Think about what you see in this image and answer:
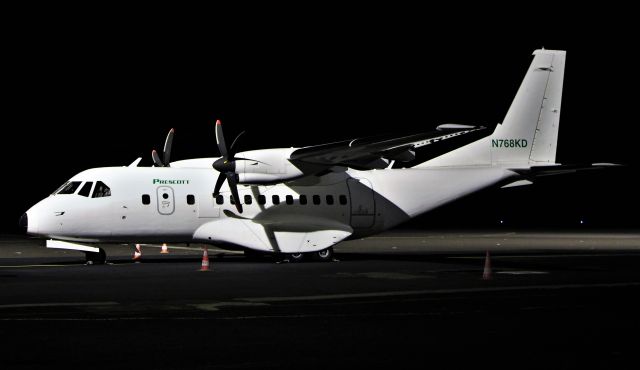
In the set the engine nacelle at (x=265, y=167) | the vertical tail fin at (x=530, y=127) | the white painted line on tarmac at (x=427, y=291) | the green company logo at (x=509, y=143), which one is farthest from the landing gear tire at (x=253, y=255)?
the white painted line on tarmac at (x=427, y=291)

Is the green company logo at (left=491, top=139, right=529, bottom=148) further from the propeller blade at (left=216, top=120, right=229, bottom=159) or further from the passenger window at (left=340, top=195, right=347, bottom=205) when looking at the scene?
the propeller blade at (left=216, top=120, right=229, bottom=159)

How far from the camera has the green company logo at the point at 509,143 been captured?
3344cm

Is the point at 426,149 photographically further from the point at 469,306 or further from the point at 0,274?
the point at 469,306

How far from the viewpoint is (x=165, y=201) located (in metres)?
29.3

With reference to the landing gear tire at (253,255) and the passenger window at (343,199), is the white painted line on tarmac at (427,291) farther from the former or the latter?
the landing gear tire at (253,255)

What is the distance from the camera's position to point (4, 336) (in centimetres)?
1317

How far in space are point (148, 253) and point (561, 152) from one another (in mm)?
49094

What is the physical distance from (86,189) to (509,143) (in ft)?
48.5

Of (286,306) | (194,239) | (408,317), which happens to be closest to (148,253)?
(194,239)

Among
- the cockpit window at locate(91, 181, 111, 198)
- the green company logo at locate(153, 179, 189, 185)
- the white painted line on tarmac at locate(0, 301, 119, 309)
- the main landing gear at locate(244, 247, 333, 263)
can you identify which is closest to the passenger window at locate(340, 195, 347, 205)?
the main landing gear at locate(244, 247, 333, 263)

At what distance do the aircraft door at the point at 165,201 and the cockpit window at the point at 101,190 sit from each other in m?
1.52

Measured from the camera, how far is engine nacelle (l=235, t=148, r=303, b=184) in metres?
29.4

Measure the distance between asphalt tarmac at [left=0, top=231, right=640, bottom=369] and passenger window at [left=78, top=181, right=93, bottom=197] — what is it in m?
2.19

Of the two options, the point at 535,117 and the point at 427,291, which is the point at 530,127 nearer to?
the point at 535,117
